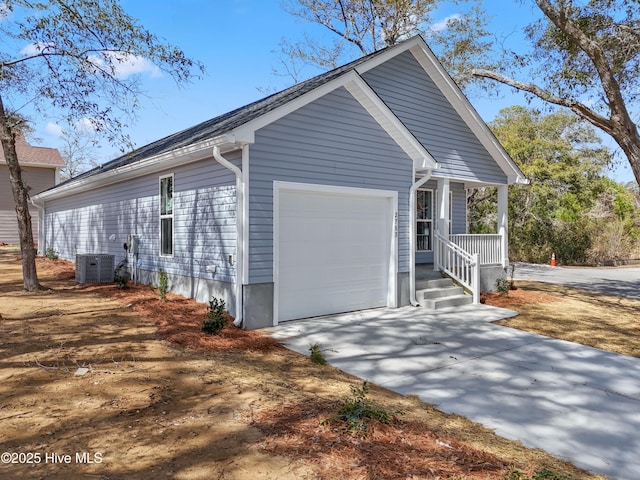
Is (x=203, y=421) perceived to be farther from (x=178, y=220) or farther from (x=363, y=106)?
(x=363, y=106)

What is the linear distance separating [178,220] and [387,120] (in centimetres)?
472

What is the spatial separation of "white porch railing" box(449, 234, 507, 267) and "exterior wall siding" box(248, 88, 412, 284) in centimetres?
298

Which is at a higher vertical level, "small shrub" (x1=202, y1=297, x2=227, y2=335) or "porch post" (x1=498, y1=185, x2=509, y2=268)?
"porch post" (x1=498, y1=185, x2=509, y2=268)

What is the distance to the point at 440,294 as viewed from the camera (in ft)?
32.7

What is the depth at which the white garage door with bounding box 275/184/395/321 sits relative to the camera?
25.0 feet

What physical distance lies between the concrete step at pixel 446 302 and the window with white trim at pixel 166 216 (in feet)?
Result: 18.7

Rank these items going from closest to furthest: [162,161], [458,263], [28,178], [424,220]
→ [162,161]
[458,263]
[424,220]
[28,178]

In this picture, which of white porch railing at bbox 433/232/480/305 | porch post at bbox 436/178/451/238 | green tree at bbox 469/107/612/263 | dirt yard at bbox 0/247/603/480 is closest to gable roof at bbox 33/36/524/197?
porch post at bbox 436/178/451/238

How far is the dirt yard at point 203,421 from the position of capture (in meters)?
2.86

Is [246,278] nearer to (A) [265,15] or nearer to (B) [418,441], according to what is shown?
(B) [418,441]

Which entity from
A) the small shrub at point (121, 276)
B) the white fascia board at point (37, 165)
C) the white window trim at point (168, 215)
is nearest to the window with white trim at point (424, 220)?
the white window trim at point (168, 215)

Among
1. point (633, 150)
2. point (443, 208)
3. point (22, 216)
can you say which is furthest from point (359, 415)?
point (22, 216)

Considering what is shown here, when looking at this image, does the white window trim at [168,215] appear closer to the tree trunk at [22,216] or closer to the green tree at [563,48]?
the tree trunk at [22,216]

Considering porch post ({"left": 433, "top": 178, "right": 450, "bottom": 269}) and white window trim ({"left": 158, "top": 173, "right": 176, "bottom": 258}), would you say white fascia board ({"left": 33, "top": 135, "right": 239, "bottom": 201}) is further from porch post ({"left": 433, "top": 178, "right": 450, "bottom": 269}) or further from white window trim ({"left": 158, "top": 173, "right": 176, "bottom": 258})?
porch post ({"left": 433, "top": 178, "right": 450, "bottom": 269})
